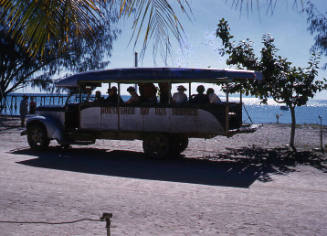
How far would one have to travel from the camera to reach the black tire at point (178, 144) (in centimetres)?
1165

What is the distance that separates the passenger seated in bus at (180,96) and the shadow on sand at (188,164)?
5.66 ft

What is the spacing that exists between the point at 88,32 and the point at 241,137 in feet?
49.1

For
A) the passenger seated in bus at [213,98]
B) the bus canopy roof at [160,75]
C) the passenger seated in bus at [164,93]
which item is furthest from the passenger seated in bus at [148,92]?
the passenger seated in bus at [213,98]

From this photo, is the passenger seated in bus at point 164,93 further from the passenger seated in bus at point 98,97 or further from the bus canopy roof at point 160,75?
the passenger seated in bus at point 98,97

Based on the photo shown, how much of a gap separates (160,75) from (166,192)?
190 inches

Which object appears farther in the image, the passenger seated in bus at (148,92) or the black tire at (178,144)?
the passenger seated in bus at (148,92)

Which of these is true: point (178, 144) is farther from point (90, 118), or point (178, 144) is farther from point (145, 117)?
point (90, 118)

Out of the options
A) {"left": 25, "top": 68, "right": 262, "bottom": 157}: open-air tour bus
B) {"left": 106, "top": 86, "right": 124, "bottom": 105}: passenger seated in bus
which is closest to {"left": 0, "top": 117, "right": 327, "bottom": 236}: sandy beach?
{"left": 25, "top": 68, "right": 262, "bottom": 157}: open-air tour bus

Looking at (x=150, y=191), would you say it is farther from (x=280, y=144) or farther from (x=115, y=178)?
(x=280, y=144)

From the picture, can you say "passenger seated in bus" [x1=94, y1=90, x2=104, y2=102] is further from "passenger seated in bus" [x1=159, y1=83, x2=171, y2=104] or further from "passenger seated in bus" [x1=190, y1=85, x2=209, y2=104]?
"passenger seated in bus" [x1=190, y1=85, x2=209, y2=104]

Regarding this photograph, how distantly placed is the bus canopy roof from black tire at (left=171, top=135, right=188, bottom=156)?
5.60ft

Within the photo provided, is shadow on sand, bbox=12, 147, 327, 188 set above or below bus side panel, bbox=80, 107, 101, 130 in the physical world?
below

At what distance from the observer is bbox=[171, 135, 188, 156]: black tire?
11.7 meters

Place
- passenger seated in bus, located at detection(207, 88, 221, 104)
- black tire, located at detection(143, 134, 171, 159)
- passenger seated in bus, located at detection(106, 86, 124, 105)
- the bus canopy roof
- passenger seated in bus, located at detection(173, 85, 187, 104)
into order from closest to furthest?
the bus canopy roof
black tire, located at detection(143, 134, 171, 159)
passenger seated in bus, located at detection(207, 88, 221, 104)
passenger seated in bus, located at detection(173, 85, 187, 104)
passenger seated in bus, located at detection(106, 86, 124, 105)
